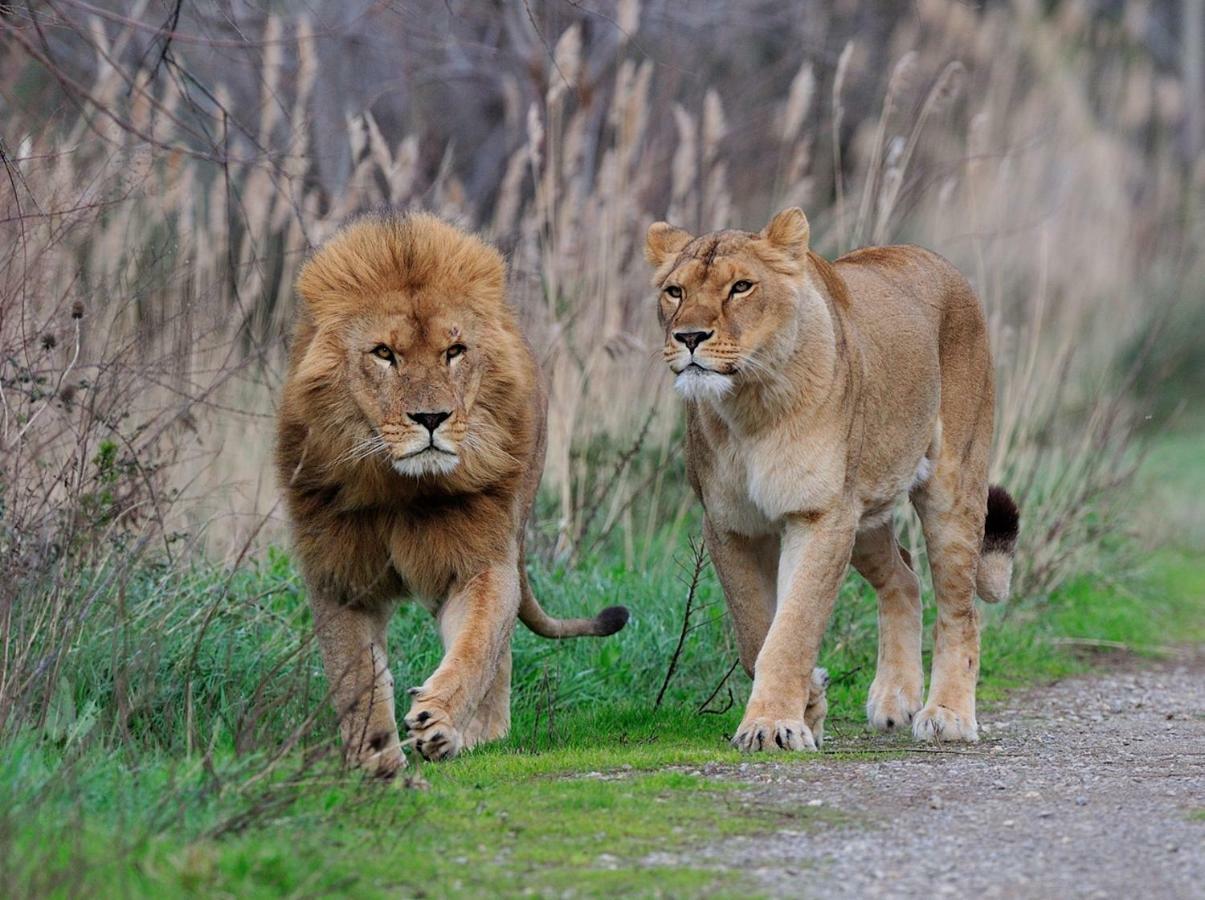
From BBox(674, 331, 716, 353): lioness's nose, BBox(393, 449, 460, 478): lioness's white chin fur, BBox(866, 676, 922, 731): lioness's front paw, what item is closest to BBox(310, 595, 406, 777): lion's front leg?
BBox(393, 449, 460, 478): lioness's white chin fur

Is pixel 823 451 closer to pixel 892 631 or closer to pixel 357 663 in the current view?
pixel 892 631

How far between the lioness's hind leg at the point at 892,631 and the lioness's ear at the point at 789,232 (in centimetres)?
112

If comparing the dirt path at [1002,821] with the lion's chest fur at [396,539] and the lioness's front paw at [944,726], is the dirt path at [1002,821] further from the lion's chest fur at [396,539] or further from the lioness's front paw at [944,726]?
the lion's chest fur at [396,539]

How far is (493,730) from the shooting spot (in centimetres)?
607

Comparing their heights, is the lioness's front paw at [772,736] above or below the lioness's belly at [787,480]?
below

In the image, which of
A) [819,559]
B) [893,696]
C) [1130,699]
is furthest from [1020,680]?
[819,559]

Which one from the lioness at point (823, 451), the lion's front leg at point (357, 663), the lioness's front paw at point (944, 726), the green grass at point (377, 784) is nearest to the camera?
the green grass at point (377, 784)

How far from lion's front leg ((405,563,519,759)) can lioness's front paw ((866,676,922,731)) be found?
1506mm

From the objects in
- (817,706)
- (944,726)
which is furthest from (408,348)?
(944,726)

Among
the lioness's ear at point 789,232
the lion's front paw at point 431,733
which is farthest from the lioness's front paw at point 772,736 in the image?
the lioness's ear at point 789,232

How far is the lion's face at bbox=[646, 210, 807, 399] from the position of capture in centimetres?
548

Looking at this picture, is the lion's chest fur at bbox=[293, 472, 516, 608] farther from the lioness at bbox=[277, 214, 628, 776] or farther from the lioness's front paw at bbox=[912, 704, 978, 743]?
the lioness's front paw at bbox=[912, 704, 978, 743]

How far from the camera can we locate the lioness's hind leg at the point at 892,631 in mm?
6461

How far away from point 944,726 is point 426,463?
2.15 meters
